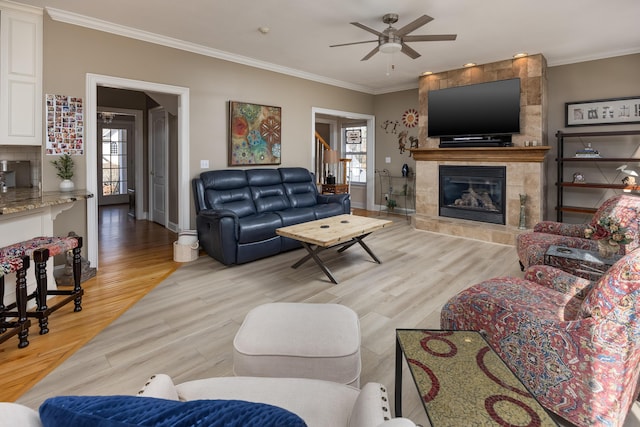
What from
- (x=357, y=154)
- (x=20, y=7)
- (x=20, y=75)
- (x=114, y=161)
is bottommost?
(x=114, y=161)

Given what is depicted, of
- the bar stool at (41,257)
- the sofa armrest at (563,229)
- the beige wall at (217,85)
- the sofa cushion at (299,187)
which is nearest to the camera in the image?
the bar stool at (41,257)

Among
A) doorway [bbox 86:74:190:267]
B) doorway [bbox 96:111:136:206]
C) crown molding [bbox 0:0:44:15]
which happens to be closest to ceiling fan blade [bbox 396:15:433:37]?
doorway [bbox 86:74:190:267]

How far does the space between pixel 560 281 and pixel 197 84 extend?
4593 millimetres

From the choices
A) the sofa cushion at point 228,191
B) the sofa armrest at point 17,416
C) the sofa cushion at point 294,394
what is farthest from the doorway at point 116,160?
the sofa armrest at point 17,416

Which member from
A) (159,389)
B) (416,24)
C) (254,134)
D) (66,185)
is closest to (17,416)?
(159,389)

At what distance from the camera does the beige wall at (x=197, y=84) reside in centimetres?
364

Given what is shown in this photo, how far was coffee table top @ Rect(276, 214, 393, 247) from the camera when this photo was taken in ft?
11.3

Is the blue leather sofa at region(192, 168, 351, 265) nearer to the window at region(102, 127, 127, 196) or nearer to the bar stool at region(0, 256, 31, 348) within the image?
the bar stool at region(0, 256, 31, 348)

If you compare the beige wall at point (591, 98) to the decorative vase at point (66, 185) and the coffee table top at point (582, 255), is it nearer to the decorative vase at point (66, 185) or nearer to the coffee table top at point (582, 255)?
the coffee table top at point (582, 255)

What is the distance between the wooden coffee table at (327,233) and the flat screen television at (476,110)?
2780 mm

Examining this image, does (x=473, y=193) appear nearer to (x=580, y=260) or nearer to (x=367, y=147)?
(x=367, y=147)

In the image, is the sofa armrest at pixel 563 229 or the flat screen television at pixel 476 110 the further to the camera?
the flat screen television at pixel 476 110

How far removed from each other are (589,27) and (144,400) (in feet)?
17.8

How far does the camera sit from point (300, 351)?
1.50 m
